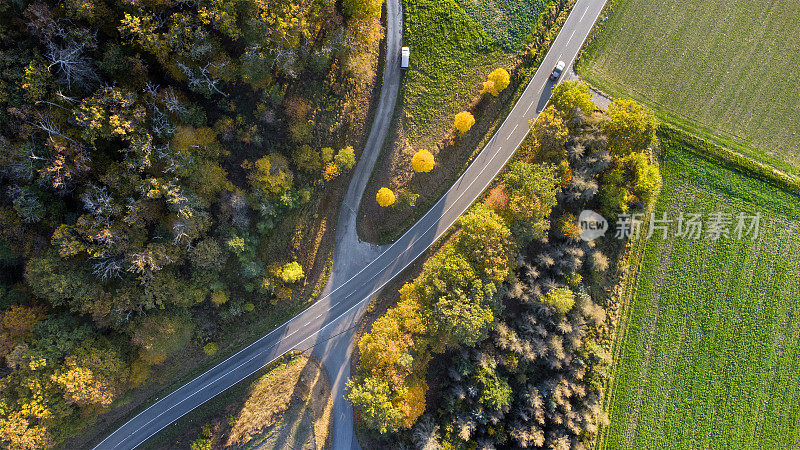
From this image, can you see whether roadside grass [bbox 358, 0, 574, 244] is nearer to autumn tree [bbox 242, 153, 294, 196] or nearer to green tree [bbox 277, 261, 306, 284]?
green tree [bbox 277, 261, 306, 284]

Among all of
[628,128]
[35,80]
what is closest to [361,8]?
[35,80]

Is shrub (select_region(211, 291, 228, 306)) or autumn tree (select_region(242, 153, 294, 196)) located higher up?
autumn tree (select_region(242, 153, 294, 196))

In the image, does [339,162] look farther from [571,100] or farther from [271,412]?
[271,412]

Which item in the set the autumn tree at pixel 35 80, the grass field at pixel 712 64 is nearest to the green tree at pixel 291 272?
the autumn tree at pixel 35 80

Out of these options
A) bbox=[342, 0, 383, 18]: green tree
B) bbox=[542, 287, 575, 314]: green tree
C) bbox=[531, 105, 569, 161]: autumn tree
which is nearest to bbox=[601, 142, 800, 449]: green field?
bbox=[542, 287, 575, 314]: green tree

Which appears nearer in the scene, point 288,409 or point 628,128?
point 628,128

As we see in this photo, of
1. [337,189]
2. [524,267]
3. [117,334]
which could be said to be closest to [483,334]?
[524,267]

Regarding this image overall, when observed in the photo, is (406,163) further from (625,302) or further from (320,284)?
(625,302)
